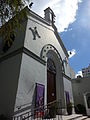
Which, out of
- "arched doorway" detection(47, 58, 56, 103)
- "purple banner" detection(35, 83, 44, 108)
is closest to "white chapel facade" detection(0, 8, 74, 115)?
"arched doorway" detection(47, 58, 56, 103)

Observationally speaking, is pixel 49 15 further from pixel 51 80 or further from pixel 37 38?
pixel 51 80

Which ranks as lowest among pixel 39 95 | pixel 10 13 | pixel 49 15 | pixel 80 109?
pixel 80 109

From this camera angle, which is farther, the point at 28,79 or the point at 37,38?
the point at 37,38

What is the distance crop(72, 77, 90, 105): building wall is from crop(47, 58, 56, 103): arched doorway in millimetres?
3832

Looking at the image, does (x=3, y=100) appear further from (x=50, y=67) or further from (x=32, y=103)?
(x=50, y=67)

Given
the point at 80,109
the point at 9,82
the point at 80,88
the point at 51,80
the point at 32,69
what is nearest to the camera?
the point at 9,82

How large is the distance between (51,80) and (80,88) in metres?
4.44

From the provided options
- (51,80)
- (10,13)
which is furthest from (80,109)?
(10,13)

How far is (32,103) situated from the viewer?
5.77 meters

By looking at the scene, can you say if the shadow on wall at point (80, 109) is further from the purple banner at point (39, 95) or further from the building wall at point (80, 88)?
the purple banner at point (39, 95)

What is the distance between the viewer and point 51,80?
28.7 feet

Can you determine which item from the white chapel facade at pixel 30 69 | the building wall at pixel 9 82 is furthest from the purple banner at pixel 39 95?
the building wall at pixel 9 82

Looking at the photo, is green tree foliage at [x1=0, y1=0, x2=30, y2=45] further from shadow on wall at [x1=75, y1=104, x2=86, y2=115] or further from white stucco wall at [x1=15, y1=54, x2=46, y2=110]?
shadow on wall at [x1=75, y1=104, x2=86, y2=115]

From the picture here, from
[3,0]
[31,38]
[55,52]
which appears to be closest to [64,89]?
[55,52]
